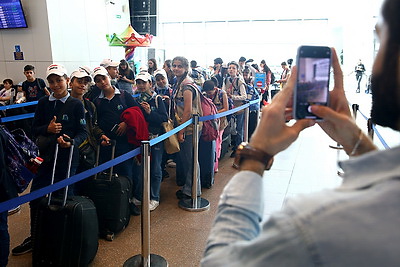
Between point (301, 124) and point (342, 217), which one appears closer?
point (342, 217)

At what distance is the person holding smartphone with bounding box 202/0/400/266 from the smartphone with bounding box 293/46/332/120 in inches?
11.1

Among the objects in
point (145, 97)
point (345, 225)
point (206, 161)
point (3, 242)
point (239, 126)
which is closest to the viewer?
point (345, 225)

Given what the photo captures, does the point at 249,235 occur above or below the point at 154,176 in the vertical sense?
above

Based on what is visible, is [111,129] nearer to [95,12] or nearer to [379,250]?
[379,250]

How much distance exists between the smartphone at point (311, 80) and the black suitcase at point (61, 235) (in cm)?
254

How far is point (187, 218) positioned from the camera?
4328 mm

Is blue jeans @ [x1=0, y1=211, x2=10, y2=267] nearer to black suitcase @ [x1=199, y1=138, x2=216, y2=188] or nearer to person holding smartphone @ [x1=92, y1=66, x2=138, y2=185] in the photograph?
person holding smartphone @ [x1=92, y1=66, x2=138, y2=185]

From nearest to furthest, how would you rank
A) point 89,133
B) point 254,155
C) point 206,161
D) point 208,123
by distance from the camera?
point 254,155
point 89,133
point 208,123
point 206,161

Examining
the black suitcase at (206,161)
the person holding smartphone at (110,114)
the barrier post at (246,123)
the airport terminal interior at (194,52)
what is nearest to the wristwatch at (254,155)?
the airport terminal interior at (194,52)

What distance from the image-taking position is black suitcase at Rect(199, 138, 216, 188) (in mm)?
5219

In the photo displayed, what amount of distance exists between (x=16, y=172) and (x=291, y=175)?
4.21 meters

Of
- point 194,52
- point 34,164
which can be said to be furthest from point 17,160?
point 194,52

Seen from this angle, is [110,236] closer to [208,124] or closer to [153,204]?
[153,204]

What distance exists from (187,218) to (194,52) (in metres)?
20.8
